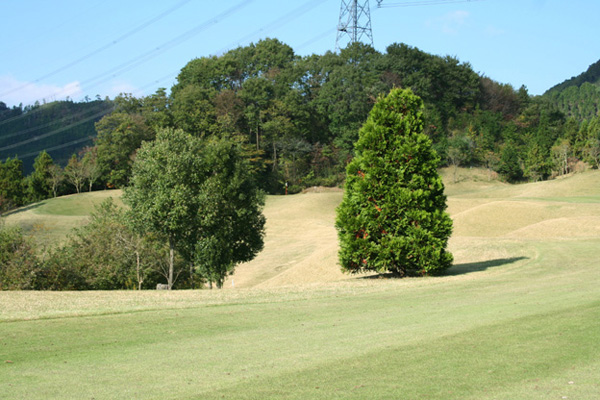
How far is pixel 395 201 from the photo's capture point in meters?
23.9

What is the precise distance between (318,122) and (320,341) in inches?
3812

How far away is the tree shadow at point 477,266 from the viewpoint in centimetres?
2575

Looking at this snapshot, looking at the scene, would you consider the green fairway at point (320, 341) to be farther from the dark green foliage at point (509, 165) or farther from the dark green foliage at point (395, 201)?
the dark green foliage at point (509, 165)

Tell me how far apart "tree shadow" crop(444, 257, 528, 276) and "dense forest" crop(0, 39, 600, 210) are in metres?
63.4

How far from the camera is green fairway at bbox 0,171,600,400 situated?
24.8 feet

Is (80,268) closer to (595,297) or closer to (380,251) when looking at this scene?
(380,251)

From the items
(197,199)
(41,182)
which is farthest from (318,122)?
(197,199)

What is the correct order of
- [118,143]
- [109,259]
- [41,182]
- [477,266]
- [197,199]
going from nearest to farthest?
[477,266] → [197,199] → [109,259] → [118,143] → [41,182]

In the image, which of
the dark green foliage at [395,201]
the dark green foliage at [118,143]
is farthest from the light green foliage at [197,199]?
the dark green foliage at [118,143]

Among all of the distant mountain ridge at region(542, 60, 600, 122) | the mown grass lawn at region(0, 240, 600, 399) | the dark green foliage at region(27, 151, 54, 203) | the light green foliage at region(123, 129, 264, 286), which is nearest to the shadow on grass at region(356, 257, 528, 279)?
the mown grass lawn at region(0, 240, 600, 399)

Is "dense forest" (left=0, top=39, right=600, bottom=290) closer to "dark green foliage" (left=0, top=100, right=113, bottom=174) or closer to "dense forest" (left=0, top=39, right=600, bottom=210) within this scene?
"dense forest" (left=0, top=39, right=600, bottom=210)

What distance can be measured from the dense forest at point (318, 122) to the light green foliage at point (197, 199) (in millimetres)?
55330

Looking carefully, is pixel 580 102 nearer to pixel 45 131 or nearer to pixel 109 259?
pixel 45 131

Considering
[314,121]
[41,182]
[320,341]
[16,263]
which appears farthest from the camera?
[314,121]
